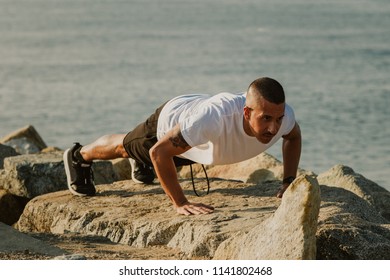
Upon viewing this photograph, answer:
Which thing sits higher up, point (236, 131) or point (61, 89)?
point (236, 131)

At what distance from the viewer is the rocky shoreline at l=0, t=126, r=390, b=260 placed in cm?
578

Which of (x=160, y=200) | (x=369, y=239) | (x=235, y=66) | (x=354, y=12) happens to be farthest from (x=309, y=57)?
(x=369, y=239)

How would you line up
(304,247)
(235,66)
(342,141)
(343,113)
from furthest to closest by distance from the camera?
(235,66) < (343,113) < (342,141) < (304,247)

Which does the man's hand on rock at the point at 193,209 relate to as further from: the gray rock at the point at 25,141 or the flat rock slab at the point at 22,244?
the gray rock at the point at 25,141

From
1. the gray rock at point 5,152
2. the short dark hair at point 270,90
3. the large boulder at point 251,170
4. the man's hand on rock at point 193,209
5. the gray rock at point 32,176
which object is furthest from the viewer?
the gray rock at point 5,152

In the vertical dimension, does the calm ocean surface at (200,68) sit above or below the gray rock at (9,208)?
below

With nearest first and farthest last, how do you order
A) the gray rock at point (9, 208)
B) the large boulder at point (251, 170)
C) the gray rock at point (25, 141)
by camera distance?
the gray rock at point (9, 208)
the large boulder at point (251, 170)
the gray rock at point (25, 141)

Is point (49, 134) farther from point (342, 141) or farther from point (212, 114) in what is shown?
point (212, 114)

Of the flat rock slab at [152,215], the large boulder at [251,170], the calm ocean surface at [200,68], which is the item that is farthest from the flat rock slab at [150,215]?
the calm ocean surface at [200,68]

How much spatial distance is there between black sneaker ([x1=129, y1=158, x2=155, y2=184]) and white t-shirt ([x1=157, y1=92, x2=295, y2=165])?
3.68 ft

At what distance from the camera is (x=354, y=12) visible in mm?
39250

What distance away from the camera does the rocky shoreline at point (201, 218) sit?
227 inches

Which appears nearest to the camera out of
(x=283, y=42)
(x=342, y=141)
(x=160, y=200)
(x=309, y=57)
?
(x=160, y=200)

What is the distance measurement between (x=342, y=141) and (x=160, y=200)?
865 centimetres
